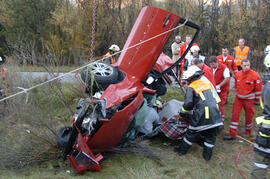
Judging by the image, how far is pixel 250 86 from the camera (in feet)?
13.9

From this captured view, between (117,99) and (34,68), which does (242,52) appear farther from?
(34,68)

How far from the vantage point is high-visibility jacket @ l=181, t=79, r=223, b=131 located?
3.45m

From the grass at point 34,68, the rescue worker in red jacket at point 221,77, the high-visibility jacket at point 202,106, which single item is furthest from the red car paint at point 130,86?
the rescue worker in red jacket at point 221,77

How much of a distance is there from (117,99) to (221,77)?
3067 mm

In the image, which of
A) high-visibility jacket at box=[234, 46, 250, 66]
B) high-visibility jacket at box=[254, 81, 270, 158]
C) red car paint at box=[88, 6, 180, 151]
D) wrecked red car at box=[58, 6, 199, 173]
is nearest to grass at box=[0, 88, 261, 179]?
wrecked red car at box=[58, 6, 199, 173]

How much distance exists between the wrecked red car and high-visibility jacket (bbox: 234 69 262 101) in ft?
4.82

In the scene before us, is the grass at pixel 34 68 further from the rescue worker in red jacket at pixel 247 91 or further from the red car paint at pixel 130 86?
the rescue worker in red jacket at pixel 247 91

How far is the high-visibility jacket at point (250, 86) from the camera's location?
421cm

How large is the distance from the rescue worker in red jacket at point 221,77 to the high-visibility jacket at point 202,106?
1405 mm

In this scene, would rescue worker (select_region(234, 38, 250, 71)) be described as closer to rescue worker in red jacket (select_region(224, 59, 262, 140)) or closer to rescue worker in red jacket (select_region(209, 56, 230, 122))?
rescue worker in red jacket (select_region(209, 56, 230, 122))

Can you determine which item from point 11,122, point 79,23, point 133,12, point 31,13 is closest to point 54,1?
point 31,13

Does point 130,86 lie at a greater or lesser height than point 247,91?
greater

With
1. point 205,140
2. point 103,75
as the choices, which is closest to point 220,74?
point 205,140

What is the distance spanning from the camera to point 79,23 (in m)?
14.3
